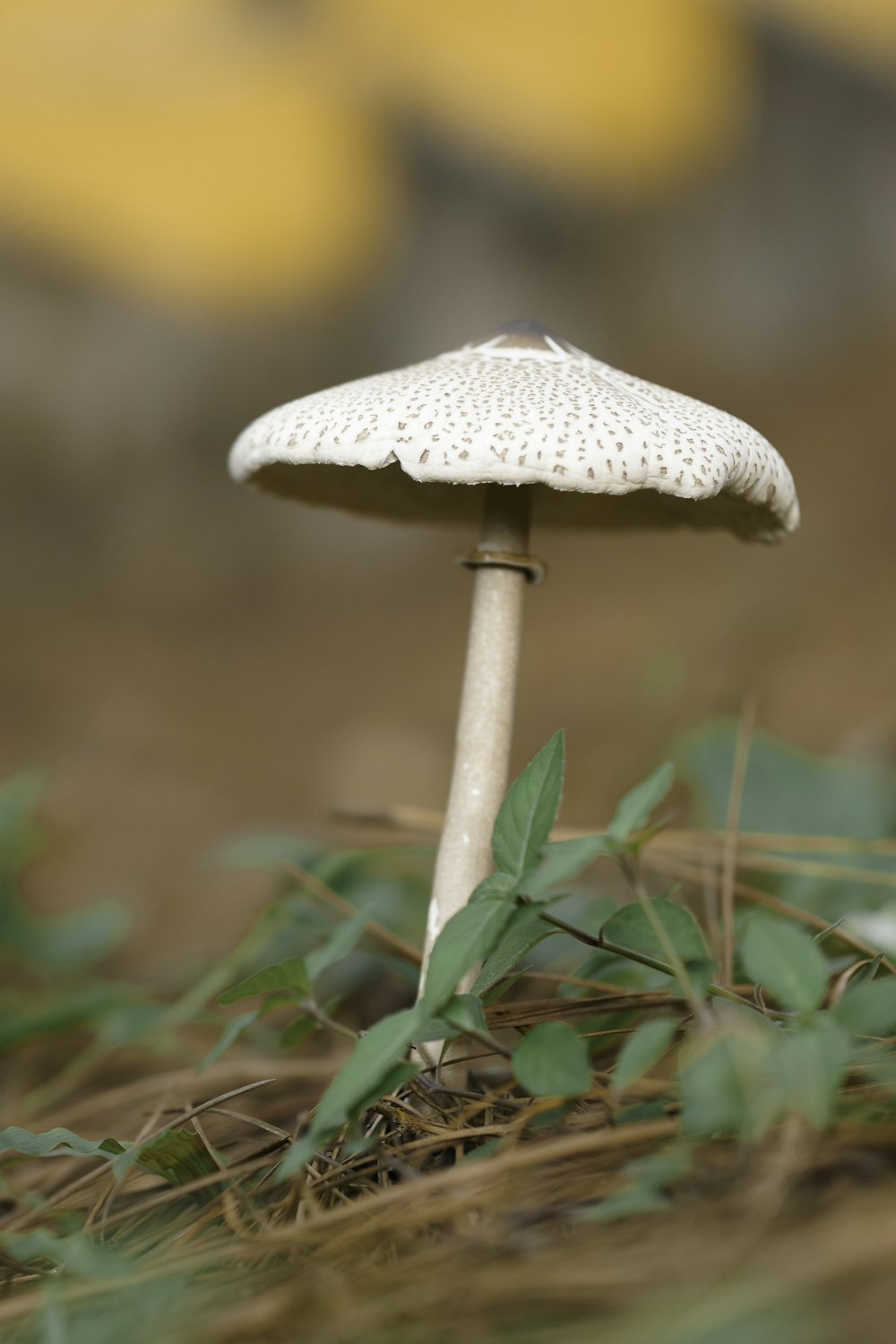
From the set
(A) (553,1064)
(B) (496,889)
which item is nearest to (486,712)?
(B) (496,889)

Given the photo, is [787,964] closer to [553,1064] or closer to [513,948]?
[553,1064]

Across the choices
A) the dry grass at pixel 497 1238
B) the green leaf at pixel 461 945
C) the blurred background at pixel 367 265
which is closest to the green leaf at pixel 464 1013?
the green leaf at pixel 461 945

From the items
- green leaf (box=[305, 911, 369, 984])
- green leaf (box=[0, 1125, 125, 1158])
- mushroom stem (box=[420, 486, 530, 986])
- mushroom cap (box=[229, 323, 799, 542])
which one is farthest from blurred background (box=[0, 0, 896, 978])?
green leaf (box=[0, 1125, 125, 1158])

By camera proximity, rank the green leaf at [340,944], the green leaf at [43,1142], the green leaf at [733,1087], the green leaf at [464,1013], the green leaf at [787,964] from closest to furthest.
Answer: the green leaf at [733,1087], the green leaf at [787,964], the green leaf at [464,1013], the green leaf at [43,1142], the green leaf at [340,944]

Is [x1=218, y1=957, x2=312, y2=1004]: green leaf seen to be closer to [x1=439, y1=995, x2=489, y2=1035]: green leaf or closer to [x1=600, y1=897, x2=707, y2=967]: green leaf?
[x1=439, y1=995, x2=489, y2=1035]: green leaf

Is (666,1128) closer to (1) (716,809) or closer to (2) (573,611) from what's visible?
(1) (716,809)

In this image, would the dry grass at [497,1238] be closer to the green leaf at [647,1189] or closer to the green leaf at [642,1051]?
the green leaf at [647,1189]
